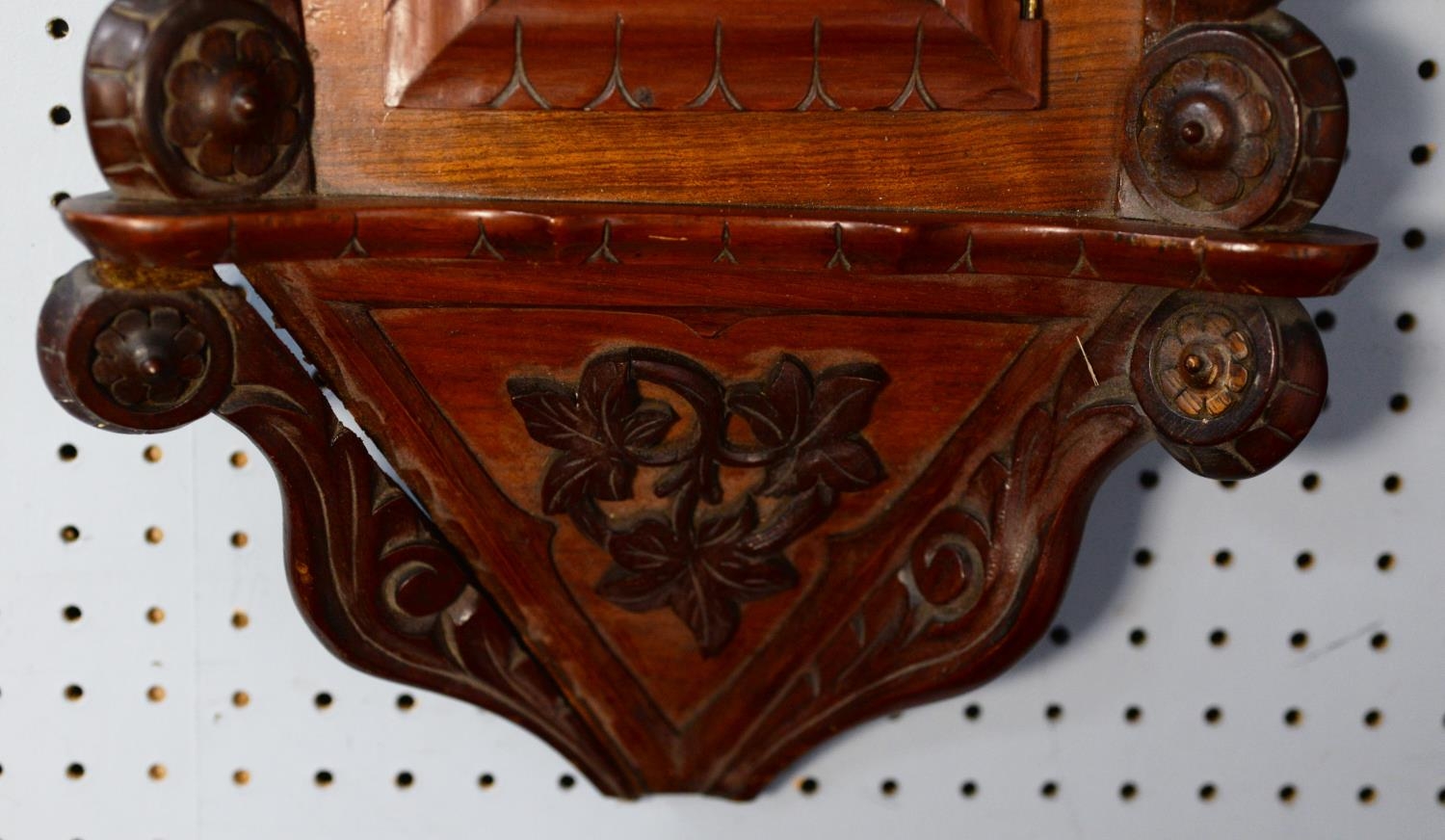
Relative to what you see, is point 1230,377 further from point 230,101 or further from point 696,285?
point 230,101

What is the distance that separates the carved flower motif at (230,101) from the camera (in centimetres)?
64

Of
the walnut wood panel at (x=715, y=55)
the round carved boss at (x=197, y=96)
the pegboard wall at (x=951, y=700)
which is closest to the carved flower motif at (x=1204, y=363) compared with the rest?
the walnut wood panel at (x=715, y=55)

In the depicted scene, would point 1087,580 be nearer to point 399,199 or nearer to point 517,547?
point 517,547

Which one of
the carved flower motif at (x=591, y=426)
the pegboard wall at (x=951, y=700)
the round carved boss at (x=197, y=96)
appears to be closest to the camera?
the round carved boss at (x=197, y=96)

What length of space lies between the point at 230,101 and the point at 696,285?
9.4 inches

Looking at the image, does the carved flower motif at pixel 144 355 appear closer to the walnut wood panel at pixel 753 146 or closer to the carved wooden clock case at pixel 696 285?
the carved wooden clock case at pixel 696 285

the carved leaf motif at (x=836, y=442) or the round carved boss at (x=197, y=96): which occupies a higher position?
the round carved boss at (x=197, y=96)

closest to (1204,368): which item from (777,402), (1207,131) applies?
(1207,131)

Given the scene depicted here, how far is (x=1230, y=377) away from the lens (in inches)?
27.5

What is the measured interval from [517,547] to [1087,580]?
1.34 ft

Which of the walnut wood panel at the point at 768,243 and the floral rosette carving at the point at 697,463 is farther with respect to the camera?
the floral rosette carving at the point at 697,463

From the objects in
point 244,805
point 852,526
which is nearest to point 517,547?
point 852,526

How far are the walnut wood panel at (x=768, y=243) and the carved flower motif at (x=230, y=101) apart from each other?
0.02m

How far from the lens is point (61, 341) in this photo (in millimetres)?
672
